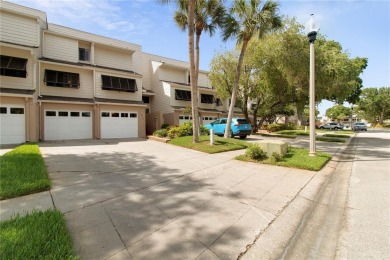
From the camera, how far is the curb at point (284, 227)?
9.94 feet

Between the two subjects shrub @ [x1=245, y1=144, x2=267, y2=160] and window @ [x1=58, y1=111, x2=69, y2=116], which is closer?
shrub @ [x1=245, y1=144, x2=267, y2=160]

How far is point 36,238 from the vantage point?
9.32 feet

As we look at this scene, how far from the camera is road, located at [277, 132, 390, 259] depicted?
310 cm

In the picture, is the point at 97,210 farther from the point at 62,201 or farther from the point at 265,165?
the point at 265,165

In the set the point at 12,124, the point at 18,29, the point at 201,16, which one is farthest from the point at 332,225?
the point at 18,29

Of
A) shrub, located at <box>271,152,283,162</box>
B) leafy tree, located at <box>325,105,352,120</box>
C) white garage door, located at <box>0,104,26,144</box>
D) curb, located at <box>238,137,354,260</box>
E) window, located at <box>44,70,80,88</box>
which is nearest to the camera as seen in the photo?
curb, located at <box>238,137,354,260</box>

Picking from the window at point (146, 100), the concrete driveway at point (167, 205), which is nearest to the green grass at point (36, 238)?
the concrete driveway at point (167, 205)

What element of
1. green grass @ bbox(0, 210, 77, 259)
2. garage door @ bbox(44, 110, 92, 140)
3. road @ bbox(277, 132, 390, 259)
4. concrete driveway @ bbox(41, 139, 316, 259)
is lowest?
road @ bbox(277, 132, 390, 259)

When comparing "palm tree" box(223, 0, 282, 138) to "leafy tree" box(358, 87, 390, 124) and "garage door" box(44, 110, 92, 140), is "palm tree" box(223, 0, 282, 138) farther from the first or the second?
"leafy tree" box(358, 87, 390, 124)

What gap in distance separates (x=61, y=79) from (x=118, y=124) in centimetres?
565

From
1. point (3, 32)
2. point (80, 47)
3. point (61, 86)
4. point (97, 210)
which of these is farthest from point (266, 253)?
point (80, 47)

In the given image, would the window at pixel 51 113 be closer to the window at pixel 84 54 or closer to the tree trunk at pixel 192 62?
the window at pixel 84 54

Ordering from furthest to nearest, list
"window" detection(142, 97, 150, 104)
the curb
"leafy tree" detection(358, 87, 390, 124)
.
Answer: "leafy tree" detection(358, 87, 390, 124)
"window" detection(142, 97, 150, 104)
the curb

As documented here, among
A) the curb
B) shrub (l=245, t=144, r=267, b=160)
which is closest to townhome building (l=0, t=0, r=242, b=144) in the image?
shrub (l=245, t=144, r=267, b=160)
